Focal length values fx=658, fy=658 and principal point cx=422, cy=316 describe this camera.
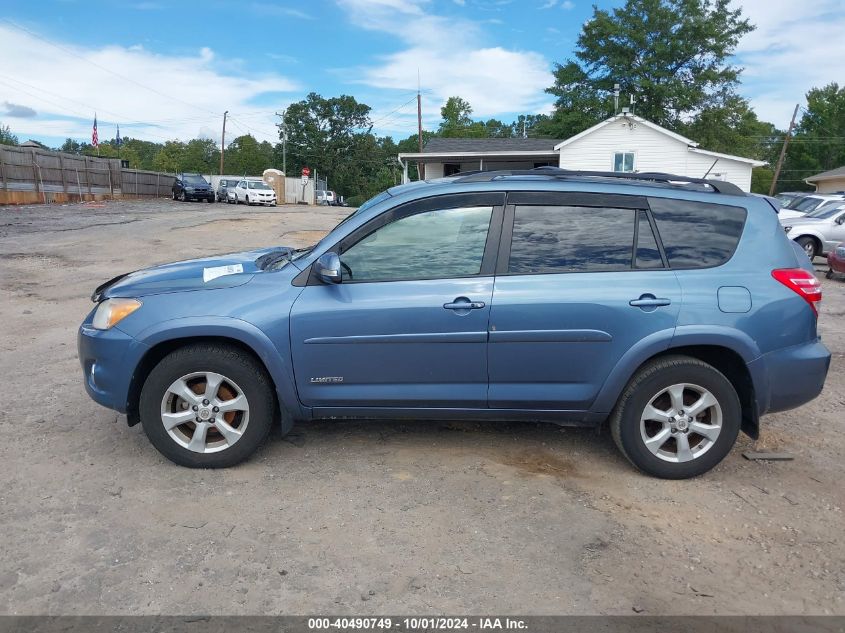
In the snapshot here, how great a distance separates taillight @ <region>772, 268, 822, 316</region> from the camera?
153 inches

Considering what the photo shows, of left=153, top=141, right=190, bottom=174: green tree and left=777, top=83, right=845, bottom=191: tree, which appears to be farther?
left=153, top=141, right=190, bottom=174: green tree

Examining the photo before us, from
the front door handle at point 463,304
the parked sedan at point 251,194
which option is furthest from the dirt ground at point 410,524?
the parked sedan at point 251,194

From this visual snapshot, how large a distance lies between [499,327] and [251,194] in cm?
3601

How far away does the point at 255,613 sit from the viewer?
2752 millimetres

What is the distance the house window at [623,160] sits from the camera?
31125mm

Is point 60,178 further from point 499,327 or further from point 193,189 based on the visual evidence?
point 499,327

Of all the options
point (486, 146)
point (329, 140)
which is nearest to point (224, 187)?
point (486, 146)

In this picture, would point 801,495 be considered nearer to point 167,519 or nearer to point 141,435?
point 167,519

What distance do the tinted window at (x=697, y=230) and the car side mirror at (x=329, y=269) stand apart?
1.95m

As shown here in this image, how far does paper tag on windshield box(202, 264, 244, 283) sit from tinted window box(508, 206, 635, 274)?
1738mm

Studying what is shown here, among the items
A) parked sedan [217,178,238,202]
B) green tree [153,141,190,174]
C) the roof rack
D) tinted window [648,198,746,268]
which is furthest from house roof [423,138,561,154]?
green tree [153,141,190,174]

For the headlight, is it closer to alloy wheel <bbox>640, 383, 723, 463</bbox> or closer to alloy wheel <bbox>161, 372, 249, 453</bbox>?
alloy wheel <bbox>161, 372, 249, 453</bbox>

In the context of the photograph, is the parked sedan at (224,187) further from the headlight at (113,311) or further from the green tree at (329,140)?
the green tree at (329,140)

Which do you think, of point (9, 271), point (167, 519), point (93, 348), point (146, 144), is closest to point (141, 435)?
point (93, 348)
